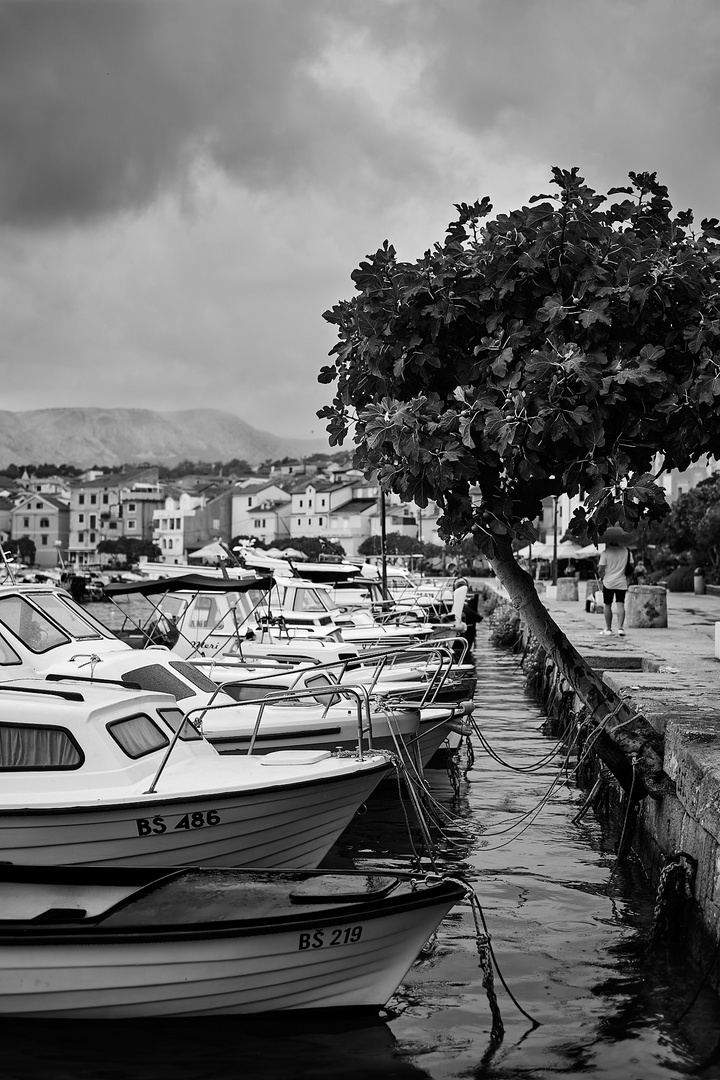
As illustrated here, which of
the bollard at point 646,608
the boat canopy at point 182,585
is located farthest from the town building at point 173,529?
the boat canopy at point 182,585

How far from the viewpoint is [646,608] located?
25750 millimetres

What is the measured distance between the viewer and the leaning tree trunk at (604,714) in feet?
36.1

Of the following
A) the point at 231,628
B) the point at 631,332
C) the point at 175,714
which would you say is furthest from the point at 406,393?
the point at 231,628

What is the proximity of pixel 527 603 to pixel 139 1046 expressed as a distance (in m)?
5.74

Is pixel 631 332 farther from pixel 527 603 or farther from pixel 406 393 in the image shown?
pixel 527 603

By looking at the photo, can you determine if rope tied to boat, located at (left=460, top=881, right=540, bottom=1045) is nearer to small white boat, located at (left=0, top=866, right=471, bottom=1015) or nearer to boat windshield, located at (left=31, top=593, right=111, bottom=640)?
small white boat, located at (left=0, top=866, right=471, bottom=1015)

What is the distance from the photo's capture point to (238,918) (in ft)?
24.9

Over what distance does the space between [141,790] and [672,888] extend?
4321 mm

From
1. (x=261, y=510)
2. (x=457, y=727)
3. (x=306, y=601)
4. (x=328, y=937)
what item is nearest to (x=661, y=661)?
(x=457, y=727)

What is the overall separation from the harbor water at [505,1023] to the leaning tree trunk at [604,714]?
1033 mm

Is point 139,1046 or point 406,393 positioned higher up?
point 406,393

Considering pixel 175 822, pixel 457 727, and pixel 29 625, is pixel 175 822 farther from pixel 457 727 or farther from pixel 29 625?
pixel 457 727

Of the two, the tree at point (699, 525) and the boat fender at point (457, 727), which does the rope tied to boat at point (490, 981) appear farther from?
the tree at point (699, 525)

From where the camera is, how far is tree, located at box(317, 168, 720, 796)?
947cm
